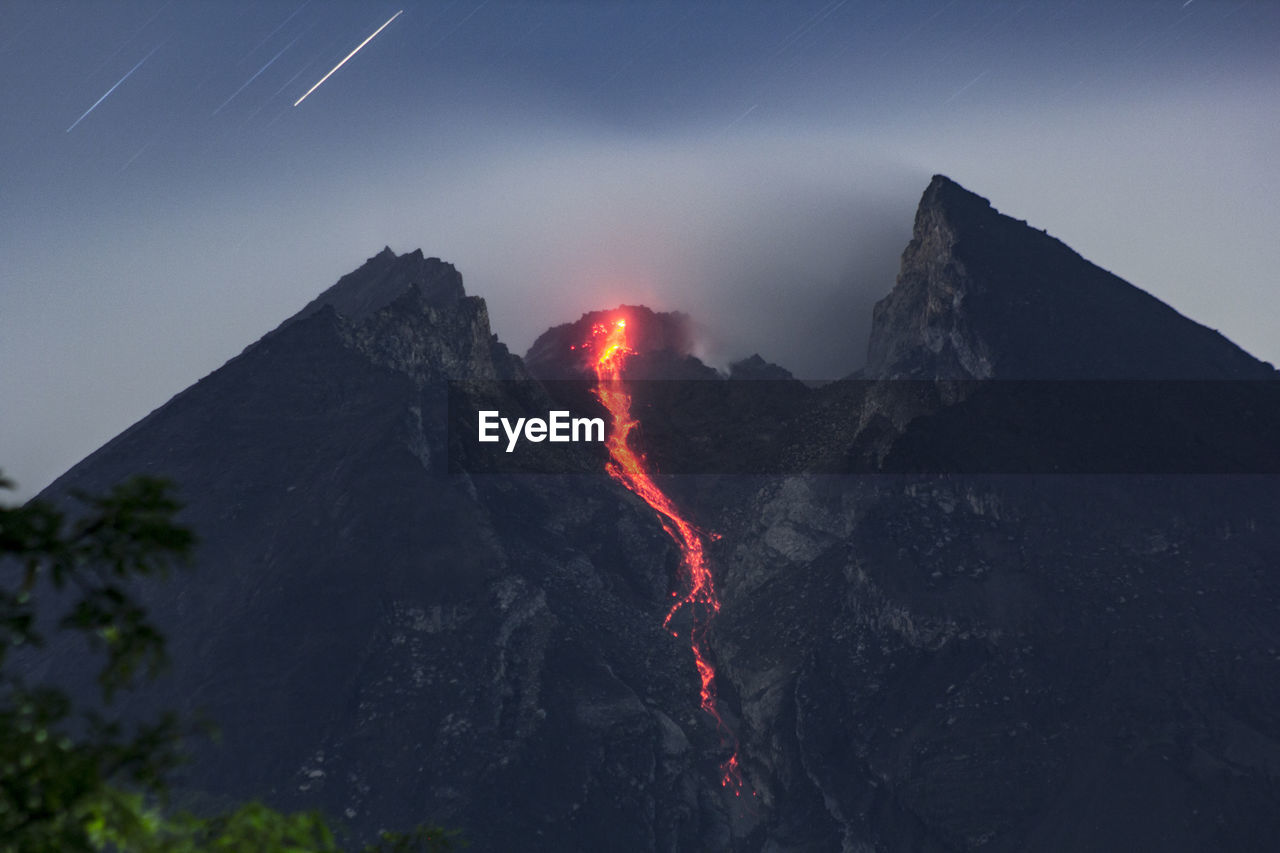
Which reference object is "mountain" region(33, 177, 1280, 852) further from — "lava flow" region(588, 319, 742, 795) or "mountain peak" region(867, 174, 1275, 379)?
"lava flow" region(588, 319, 742, 795)

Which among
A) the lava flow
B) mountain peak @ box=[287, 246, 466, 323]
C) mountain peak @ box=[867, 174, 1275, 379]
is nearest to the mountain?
mountain peak @ box=[867, 174, 1275, 379]

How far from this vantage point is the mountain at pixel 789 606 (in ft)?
324

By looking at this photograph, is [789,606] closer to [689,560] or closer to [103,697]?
[689,560]

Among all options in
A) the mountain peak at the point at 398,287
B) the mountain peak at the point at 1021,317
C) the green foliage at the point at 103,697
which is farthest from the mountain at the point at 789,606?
the green foliage at the point at 103,697

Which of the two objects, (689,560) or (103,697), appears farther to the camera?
(689,560)

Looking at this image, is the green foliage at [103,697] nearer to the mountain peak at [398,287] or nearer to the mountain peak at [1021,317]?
the mountain peak at [1021,317]

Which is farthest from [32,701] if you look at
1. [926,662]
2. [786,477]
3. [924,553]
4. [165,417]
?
[786,477]

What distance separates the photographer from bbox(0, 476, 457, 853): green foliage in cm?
741

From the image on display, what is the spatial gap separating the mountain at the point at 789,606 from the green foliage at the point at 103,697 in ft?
313

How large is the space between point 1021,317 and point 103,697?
484 feet

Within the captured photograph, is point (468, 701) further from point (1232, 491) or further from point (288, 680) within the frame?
point (1232, 491)

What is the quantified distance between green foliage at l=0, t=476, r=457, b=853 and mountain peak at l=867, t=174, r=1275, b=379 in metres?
139

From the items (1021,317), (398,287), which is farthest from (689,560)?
(398,287)

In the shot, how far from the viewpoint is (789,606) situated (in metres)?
133
